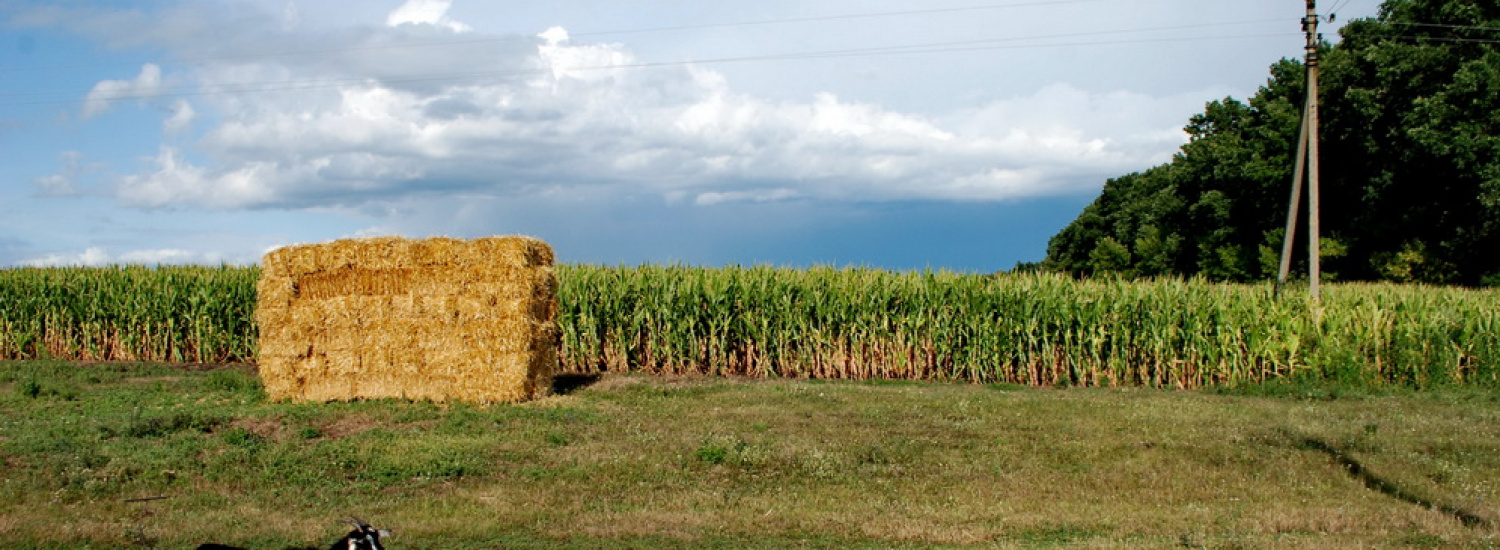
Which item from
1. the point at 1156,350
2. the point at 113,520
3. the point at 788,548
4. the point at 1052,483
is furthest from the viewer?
the point at 1156,350

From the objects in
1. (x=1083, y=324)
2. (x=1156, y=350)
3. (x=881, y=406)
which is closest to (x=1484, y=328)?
(x=1156, y=350)

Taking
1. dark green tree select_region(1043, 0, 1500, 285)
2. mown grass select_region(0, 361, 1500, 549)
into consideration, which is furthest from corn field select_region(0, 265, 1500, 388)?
dark green tree select_region(1043, 0, 1500, 285)

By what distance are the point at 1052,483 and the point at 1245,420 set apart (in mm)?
5869

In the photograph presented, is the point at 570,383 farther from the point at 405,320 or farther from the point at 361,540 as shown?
the point at 361,540

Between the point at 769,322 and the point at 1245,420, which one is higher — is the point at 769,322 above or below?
above

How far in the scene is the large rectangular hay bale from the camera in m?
16.5

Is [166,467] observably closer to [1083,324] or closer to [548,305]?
[548,305]

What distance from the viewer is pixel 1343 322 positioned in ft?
69.3

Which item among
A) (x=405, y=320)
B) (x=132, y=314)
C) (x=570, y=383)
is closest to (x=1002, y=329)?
(x=570, y=383)

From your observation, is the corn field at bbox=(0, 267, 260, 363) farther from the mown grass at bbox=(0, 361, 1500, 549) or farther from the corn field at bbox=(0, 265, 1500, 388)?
the corn field at bbox=(0, 265, 1500, 388)

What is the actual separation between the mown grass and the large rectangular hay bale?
0.59 m

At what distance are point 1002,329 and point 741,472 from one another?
11.0 m

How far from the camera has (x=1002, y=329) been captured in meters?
21.5

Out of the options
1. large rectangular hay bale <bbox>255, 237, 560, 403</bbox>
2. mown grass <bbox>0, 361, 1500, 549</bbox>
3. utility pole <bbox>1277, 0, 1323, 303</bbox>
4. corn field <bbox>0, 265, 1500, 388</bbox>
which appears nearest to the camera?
mown grass <bbox>0, 361, 1500, 549</bbox>
